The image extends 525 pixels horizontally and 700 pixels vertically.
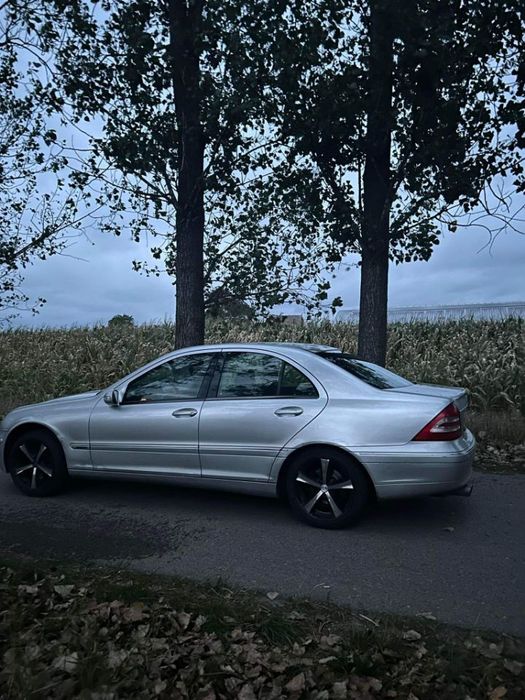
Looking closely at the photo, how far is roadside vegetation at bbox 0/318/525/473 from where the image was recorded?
987cm

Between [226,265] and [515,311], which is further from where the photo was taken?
[515,311]

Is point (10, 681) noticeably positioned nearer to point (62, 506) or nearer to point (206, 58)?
point (62, 506)

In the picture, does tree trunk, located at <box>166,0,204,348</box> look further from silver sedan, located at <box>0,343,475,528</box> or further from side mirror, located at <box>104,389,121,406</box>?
side mirror, located at <box>104,389,121,406</box>

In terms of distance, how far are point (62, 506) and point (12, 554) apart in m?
1.29

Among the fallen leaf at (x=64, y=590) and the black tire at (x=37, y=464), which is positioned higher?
the black tire at (x=37, y=464)

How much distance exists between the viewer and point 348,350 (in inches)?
596

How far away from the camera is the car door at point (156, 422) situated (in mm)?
5484

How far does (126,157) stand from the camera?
880 cm

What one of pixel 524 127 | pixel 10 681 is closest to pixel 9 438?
pixel 10 681

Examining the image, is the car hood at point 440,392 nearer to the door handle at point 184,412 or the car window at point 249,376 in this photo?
the car window at point 249,376

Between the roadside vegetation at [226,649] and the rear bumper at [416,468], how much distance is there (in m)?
1.38

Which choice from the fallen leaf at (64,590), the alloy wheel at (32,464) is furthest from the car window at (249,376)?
the fallen leaf at (64,590)

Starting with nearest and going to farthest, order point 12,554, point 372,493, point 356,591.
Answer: point 356,591, point 12,554, point 372,493

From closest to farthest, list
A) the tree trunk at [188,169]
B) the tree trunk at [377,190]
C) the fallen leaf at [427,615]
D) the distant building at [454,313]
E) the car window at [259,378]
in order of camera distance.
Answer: the fallen leaf at [427,615], the car window at [259,378], the tree trunk at [377,190], the tree trunk at [188,169], the distant building at [454,313]
